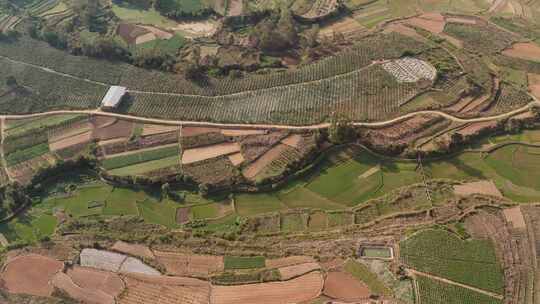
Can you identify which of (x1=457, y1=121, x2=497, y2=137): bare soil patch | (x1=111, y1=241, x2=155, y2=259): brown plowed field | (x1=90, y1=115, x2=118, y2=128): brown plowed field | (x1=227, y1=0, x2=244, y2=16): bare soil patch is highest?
(x1=227, y1=0, x2=244, y2=16): bare soil patch

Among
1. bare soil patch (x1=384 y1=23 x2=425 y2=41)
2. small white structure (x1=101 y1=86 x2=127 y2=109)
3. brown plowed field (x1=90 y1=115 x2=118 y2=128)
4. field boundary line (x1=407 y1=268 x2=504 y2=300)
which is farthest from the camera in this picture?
bare soil patch (x1=384 y1=23 x2=425 y2=41)

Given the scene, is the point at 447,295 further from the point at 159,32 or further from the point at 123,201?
the point at 159,32

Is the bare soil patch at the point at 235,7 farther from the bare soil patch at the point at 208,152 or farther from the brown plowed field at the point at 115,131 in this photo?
the bare soil patch at the point at 208,152

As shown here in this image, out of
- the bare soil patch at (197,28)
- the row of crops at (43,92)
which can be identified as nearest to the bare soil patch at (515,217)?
the bare soil patch at (197,28)

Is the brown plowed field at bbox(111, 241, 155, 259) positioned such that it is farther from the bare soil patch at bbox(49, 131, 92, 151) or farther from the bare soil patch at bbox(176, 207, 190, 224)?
the bare soil patch at bbox(49, 131, 92, 151)

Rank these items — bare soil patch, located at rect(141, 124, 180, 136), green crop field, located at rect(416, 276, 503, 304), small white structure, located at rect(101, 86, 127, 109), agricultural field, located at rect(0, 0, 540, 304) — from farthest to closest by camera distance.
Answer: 1. small white structure, located at rect(101, 86, 127, 109)
2. bare soil patch, located at rect(141, 124, 180, 136)
3. agricultural field, located at rect(0, 0, 540, 304)
4. green crop field, located at rect(416, 276, 503, 304)

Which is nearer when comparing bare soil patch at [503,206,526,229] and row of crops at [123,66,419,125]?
bare soil patch at [503,206,526,229]

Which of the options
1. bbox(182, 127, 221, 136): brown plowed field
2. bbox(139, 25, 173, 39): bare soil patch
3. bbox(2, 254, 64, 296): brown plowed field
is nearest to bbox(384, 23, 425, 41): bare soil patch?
bbox(182, 127, 221, 136): brown plowed field

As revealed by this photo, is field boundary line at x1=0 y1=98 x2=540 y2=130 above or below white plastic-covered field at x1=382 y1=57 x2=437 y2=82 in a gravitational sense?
below
